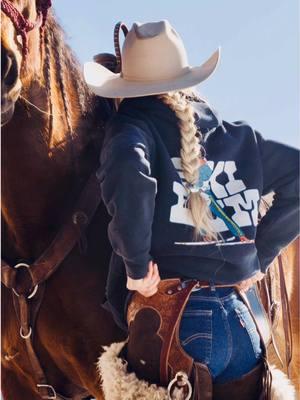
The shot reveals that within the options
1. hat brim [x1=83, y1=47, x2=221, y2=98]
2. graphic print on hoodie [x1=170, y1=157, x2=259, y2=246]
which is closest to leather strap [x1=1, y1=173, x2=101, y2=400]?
hat brim [x1=83, y1=47, x2=221, y2=98]

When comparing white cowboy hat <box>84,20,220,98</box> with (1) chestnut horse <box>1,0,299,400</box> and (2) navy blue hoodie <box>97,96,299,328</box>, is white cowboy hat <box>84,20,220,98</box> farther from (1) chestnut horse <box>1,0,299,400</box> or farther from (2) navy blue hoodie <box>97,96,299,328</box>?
(1) chestnut horse <box>1,0,299,400</box>

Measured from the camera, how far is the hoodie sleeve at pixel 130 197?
1644 millimetres

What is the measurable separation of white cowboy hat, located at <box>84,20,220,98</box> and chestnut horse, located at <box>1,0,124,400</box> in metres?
0.38

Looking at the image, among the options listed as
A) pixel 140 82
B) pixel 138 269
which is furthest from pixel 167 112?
pixel 138 269

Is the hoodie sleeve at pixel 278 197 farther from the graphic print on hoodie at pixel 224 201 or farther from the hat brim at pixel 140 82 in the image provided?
the hat brim at pixel 140 82

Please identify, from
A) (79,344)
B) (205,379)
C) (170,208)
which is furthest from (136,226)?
(79,344)

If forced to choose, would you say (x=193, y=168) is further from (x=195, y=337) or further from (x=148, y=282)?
(x=195, y=337)

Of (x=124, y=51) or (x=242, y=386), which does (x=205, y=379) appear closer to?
(x=242, y=386)

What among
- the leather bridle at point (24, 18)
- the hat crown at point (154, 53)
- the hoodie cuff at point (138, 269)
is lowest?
the hoodie cuff at point (138, 269)

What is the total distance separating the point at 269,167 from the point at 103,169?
55 centimetres

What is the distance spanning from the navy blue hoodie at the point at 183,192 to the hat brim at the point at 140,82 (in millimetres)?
58

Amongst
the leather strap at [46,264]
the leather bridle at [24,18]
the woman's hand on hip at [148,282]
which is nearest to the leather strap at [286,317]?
the leather strap at [46,264]

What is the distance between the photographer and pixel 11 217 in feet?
7.64

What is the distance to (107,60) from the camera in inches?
95.7
